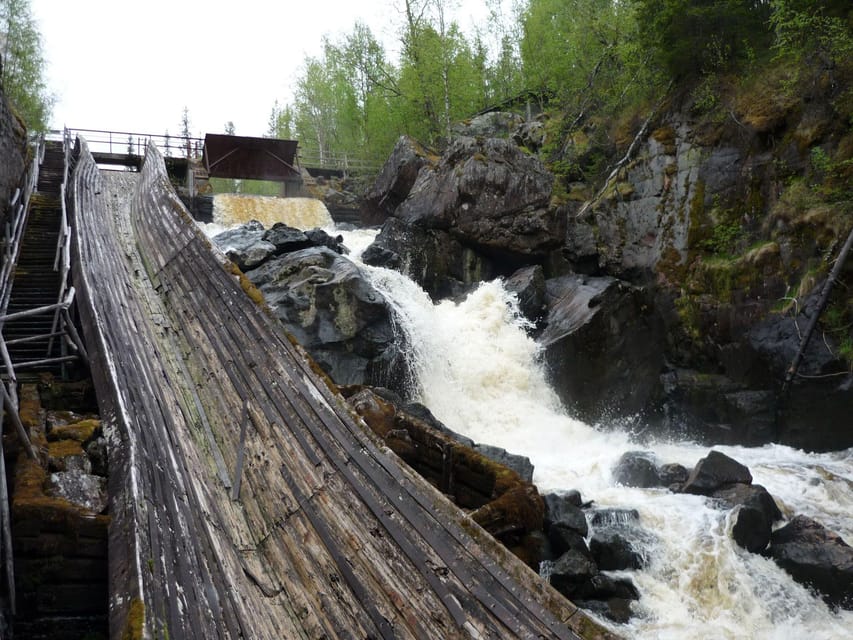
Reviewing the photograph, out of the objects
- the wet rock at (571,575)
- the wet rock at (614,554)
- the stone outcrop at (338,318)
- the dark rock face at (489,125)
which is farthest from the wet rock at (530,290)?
the dark rock face at (489,125)

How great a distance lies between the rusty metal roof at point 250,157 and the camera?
72.1ft

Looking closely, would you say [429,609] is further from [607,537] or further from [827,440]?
[827,440]

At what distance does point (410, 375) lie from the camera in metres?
11.5

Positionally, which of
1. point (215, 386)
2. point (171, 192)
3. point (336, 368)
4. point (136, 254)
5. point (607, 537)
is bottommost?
point (607, 537)

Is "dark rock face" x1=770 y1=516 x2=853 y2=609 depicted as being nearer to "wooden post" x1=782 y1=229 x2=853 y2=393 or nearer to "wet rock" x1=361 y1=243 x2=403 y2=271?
"wooden post" x1=782 y1=229 x2=853 y2=393

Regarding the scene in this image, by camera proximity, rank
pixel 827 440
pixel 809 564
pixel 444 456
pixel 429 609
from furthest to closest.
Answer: pixel 827 440 → pixel 809 564 → pixel 444 456 → pixel 429 609

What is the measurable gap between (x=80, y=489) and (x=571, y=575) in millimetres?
4692

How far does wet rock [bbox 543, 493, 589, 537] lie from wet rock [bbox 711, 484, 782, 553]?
1.74 meters

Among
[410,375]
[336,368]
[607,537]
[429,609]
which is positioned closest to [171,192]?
[336,368]

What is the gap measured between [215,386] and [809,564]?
6.58 metres

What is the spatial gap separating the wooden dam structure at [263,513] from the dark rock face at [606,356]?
718 cm

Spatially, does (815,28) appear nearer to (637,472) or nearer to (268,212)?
(637,472)

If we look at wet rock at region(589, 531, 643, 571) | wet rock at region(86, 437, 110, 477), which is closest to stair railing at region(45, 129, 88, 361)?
wet rock at region(86, 437, 110, 477)

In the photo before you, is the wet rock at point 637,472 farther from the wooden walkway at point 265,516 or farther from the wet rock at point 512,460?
the wooden walkway at point 265,516
